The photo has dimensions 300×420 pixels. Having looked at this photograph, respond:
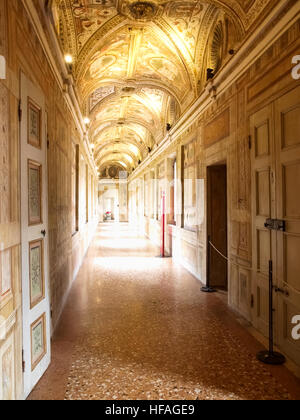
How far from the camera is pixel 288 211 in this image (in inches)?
152

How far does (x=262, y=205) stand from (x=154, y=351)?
2.55 m

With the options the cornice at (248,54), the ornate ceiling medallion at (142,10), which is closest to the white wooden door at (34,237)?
the cornice at (248,54)

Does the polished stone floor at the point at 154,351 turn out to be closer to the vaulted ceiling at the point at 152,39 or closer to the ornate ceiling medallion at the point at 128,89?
the vaulted ceiling at the point at 152,39

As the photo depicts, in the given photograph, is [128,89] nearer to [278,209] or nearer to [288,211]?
[278,209]

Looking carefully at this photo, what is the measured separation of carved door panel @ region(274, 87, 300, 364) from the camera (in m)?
3.67

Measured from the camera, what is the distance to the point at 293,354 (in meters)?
3.72

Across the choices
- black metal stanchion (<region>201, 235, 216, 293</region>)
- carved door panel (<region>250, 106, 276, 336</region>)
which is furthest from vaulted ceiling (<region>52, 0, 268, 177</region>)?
black metal stanchion (<region>201, 235, 216, 293</region>)

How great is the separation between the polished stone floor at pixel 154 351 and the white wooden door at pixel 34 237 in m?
0.35

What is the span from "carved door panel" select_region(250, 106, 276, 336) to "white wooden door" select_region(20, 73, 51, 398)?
298 centimetres

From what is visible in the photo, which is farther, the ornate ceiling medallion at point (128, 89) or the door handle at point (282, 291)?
the ornate ceiling medallion at point (128, 89)

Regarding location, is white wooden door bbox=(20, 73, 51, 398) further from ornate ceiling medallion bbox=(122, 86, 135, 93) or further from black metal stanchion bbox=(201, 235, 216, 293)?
ornate ceiling medallion bbox=(122, 86, 135, 93)

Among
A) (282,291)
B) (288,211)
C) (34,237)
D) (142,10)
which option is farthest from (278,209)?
(142,10)

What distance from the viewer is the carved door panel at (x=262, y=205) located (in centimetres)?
431
